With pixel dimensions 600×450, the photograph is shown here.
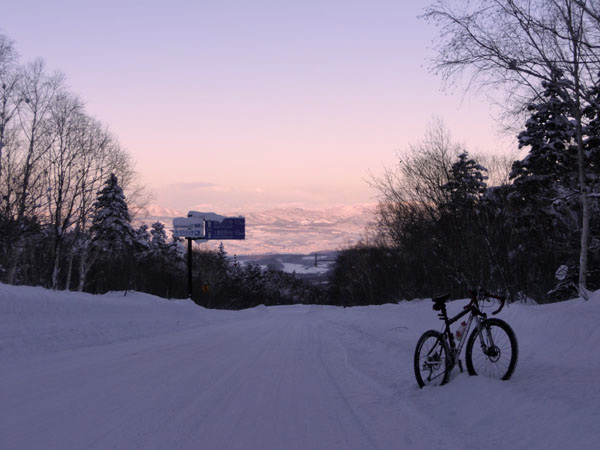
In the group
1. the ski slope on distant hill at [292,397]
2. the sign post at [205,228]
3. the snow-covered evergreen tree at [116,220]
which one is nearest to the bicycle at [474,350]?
the ski slope on distant hill at [292,397]

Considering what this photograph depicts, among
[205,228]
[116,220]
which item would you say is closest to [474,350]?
[205,228]

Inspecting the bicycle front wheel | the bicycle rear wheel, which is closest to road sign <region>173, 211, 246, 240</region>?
the bicycle rear wheel

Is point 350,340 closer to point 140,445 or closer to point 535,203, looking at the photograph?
point 140,445

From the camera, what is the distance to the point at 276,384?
7582mm

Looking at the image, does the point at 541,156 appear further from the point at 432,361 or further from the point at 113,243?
the point at 113,243

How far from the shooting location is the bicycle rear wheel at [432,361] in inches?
271

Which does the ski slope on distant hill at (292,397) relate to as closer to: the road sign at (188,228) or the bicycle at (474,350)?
the bicycle at (474,350)

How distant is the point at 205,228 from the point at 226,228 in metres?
2.31

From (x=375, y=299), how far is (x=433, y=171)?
79.3 ft

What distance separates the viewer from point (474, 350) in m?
6.62

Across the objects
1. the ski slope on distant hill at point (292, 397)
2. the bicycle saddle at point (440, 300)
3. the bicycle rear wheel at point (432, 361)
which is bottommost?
the ski slope on distant hill at point (292, 397)

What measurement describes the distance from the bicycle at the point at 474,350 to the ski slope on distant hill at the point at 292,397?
208 millimetres

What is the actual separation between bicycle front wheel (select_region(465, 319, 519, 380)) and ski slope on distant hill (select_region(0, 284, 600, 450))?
229 mm

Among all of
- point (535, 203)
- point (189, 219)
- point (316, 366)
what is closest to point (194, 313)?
point (189, 219)
